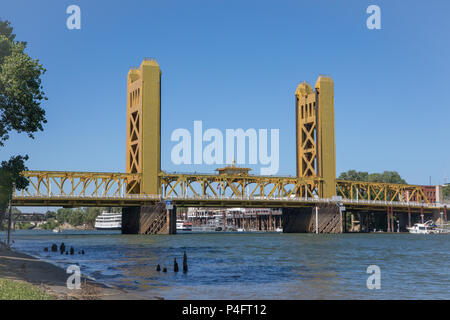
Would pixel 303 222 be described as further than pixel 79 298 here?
Yes

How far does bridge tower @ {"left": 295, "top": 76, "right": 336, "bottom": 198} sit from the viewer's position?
14762 cm

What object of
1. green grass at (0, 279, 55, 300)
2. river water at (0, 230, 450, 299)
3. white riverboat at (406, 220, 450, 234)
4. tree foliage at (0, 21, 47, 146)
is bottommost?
white riverboat at (406, 220, 450, 234)

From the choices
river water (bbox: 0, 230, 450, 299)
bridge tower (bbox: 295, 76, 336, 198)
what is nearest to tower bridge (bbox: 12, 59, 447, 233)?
bridge tower (bbox: 295, 76, 336, 198)

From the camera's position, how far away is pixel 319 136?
147875mm

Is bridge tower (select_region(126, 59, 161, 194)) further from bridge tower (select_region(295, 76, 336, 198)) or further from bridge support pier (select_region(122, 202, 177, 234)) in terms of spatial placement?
bridge tower (select_region(295, 76, 336, 198))

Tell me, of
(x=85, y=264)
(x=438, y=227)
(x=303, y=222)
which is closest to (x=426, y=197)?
(x=438, y=227)

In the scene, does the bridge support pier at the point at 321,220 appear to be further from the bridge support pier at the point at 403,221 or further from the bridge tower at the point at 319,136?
the bridge support pier at the point at 403,221

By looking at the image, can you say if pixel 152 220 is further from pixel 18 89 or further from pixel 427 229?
pixel 18 89

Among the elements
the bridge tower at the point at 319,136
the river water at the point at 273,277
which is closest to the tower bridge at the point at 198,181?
the bridge tower at the point at 319,136

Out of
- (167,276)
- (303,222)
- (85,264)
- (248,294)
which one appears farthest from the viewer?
(303,222)

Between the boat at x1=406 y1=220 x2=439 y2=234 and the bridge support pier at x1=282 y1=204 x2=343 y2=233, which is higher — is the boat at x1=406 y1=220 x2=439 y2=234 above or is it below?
below

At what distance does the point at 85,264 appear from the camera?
174 ft
